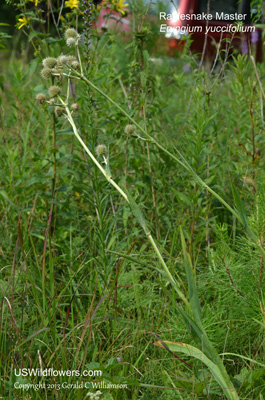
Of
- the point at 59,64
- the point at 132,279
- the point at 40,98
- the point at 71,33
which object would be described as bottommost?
the point at 132,279

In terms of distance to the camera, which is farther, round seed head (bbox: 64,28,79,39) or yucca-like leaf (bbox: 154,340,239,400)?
round seed head (bbox: 64,28,79,39)

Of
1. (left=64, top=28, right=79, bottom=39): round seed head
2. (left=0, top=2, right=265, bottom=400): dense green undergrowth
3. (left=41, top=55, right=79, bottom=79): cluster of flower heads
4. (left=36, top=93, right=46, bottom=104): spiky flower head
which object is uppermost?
(left=64, top=28, right=79, bottom=39): round seed head

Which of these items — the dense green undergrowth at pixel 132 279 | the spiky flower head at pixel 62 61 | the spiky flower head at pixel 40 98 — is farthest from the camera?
the spiky flower head at pixel 40 98

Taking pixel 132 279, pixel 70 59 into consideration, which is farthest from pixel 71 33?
pixel 132 279

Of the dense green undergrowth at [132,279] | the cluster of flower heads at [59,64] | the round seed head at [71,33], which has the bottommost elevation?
the dense green undergrowth at [132,279]

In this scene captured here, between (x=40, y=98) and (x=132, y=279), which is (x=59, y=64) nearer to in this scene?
(x=40, y=98)

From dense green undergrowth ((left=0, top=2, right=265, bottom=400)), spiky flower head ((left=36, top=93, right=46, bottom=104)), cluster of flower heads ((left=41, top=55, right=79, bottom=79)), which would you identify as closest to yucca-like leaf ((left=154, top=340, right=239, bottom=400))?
dense green undergrowth ((left=0, top=2, right=265, bottom=400))

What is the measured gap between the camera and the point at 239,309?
1.58m

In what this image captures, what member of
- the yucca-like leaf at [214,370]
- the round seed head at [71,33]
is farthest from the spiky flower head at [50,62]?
the yucca-like leaf at [214,370]

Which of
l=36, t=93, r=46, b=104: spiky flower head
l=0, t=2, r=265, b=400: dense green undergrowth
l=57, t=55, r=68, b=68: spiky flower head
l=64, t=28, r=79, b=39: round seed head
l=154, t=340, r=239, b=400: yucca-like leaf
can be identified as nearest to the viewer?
l=154, t=340, r=239, b=400: yucca-like leaf

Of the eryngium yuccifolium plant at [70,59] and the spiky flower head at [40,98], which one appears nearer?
the eryngium yuccifolium plant at [70,59]

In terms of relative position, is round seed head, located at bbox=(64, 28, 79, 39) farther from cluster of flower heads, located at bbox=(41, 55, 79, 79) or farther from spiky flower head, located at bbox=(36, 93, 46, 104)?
spiky flower head, located at bbox=(36, 93, 46, 104)

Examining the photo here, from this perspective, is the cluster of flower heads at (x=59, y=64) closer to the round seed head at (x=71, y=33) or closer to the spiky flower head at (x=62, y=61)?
the spiky flower head at (x=62, y=61)

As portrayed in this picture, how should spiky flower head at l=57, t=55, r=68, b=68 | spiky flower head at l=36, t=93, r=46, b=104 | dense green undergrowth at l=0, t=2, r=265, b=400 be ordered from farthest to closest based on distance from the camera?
spiky flower head at l=36, t=93, r=46, b=104 → spiky flower head at l=57, t=55, r=68, b=68 → dense green undergrowth at l=0, t=2, r=265, b=400
